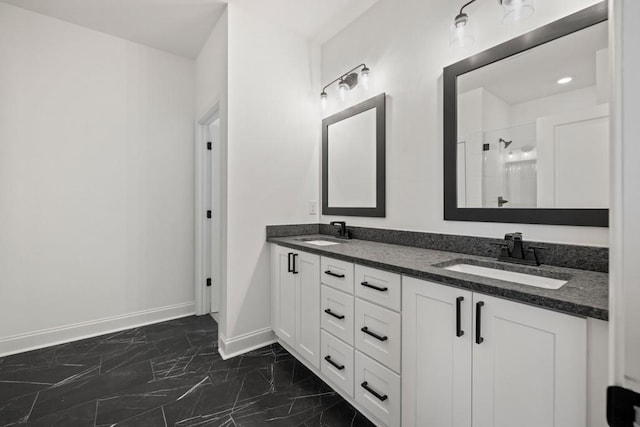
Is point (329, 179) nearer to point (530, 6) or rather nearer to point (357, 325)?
point (357, 325)

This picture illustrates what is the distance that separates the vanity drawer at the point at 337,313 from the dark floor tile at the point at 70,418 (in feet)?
4.57

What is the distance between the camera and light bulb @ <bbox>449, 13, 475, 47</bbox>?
1611 millimetres

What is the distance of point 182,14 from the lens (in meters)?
2.44

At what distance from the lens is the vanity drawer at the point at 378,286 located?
139 centimetres

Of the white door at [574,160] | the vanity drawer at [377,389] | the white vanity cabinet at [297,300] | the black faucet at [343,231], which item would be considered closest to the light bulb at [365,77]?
the black faucet at [343,231]

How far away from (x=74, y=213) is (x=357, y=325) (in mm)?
2673

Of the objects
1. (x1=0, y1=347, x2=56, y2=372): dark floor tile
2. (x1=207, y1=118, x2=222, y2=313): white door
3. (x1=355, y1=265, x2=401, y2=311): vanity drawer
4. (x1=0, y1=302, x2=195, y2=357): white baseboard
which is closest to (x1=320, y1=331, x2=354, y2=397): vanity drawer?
(x1=355, y1=265, x2=401, y2=311): vanity drawer

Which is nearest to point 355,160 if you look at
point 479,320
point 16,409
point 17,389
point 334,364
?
point 334,364

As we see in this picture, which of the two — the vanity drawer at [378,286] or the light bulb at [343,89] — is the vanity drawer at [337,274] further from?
the light bulb at [343,89]

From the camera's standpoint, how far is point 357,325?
1604mm

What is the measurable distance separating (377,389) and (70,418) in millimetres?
1705

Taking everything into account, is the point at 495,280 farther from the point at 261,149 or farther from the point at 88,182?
the point at 88,182

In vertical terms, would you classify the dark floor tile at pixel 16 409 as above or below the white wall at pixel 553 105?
below

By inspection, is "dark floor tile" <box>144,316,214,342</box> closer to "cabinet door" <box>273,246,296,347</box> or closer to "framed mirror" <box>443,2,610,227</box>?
"cabinet door" <box>273,246,296,347</box>
